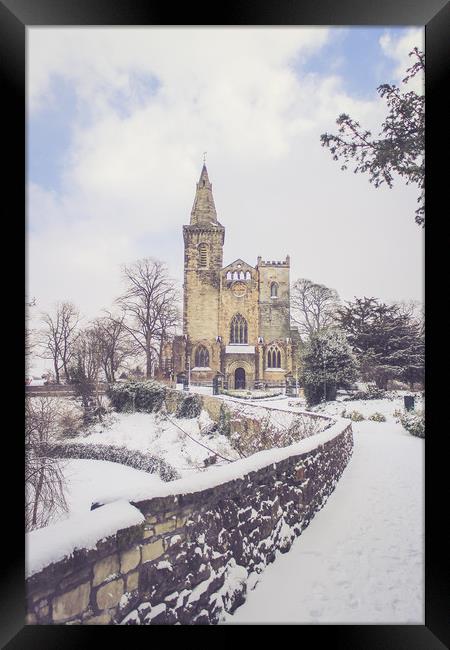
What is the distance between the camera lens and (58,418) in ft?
11.9

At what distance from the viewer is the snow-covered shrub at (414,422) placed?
3656 mm

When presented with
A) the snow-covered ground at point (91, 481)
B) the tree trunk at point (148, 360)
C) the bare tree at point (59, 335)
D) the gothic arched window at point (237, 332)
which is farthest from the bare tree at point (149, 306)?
the snow-covered ground at point (91, 481)

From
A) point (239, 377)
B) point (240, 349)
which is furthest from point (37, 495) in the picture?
point (240, 349)

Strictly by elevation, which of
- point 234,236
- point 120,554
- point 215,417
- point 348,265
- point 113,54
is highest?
point 113,54

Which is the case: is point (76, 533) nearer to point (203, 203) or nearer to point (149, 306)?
point (149, 306)

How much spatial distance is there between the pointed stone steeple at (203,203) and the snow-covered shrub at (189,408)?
1.52 meters

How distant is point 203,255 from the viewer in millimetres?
3875

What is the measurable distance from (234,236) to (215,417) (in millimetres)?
1594

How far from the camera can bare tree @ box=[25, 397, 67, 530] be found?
3471 millimetres

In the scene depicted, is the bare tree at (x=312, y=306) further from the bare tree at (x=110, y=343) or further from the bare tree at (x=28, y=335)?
the bare tree at (x=28, y=335)

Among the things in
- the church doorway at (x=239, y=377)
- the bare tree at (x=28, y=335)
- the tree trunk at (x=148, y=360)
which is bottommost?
the church doorway at (x=239, y=377)

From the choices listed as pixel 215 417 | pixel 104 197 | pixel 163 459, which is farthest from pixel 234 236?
pixel 163 459
